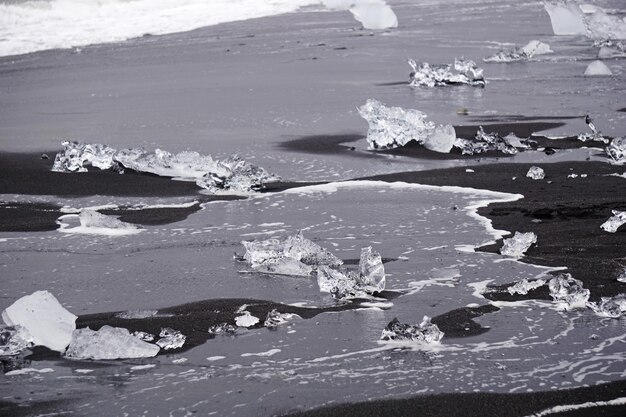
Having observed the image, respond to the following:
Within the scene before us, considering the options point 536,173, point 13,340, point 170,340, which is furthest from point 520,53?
point 13,340

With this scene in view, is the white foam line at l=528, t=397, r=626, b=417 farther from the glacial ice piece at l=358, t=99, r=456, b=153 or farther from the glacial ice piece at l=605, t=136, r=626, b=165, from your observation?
the glacial ice piece at l=358, t=99, r=456, b=153

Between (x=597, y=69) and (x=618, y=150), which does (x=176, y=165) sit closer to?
(x=618, y=150)

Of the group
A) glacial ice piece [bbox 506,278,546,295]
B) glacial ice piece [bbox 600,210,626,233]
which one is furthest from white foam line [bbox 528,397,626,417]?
glacial ice piece [bbox 600,210,626,233]

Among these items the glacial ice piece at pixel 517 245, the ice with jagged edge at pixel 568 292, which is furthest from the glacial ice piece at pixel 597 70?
the ice with jagged edge at pixel 568 292

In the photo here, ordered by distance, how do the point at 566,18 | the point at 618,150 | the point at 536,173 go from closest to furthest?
1. the point at 536,173
2. the point at 618,150
3. the point at 566,18

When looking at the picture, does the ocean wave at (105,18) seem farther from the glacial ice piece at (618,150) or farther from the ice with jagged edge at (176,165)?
the glacial ice piece at (618,150)

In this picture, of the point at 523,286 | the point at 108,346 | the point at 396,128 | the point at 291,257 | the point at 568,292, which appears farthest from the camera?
the point at 396,128

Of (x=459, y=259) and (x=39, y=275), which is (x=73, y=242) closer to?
(x=39, y=275)
